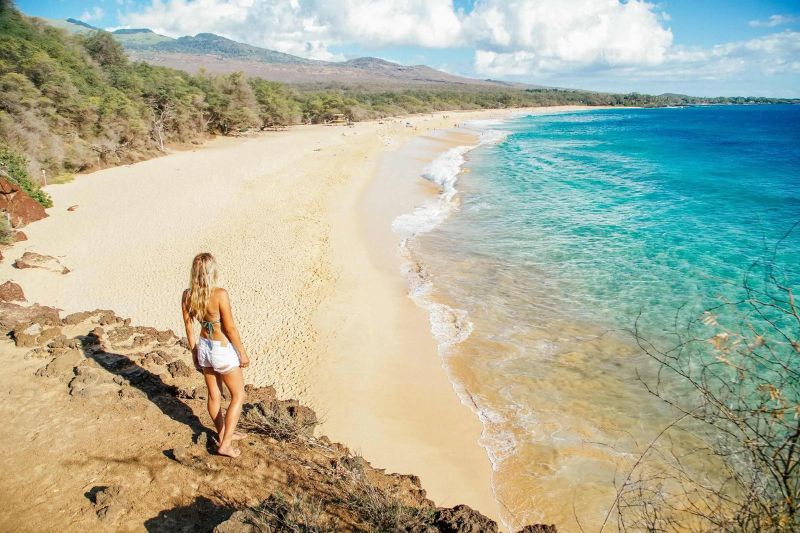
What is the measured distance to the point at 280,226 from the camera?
49.8ft

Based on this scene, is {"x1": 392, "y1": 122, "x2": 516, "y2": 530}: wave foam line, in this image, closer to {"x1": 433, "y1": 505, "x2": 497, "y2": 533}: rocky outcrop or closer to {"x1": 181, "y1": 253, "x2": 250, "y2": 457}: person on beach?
{"x1": 433, "y1": 505, "x2": 497, "y2": 533}: rocky outcrop

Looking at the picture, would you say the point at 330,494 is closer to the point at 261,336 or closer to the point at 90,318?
the point at 261,336

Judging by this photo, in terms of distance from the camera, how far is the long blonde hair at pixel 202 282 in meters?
3.99

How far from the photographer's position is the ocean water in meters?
6.04

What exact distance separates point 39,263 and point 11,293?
2.62m

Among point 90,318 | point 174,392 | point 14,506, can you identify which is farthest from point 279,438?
point 90,318

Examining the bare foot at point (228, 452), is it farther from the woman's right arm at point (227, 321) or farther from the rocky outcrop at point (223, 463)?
the woman's right arm at point (227, 321)

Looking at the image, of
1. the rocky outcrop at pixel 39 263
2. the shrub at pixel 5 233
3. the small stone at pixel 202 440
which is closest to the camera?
the small stone at pixel 202 440

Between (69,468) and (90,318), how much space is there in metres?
4.47

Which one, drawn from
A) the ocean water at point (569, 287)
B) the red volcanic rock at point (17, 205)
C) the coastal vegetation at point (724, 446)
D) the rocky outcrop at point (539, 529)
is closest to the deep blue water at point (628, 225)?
the ocean water at point (569, 287)

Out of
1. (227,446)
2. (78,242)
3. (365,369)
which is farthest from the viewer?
(78,242)

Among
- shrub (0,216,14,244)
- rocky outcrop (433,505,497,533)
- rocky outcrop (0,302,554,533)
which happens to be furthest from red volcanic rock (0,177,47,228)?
rocky outcrop (433,505,497,533)

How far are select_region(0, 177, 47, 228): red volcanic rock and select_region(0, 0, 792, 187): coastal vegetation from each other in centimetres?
127

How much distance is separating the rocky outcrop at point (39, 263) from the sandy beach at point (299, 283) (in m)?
0.20
